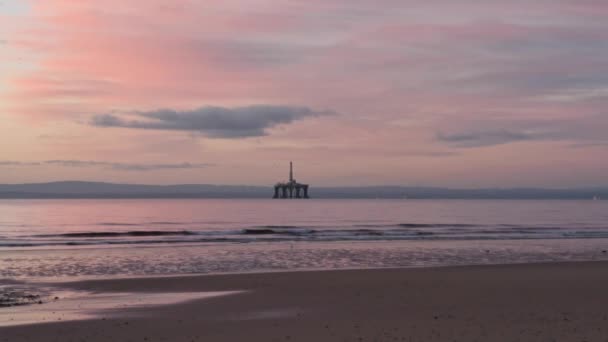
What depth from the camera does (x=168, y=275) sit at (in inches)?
882

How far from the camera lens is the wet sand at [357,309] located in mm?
11922

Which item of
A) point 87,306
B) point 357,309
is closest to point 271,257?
point 87,306

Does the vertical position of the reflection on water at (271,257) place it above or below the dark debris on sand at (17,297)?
below

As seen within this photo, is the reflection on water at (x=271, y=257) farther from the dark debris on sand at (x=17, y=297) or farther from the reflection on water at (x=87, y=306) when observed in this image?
the reflection on water at (x=87, y=306)

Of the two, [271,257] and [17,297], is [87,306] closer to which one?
[17,297]

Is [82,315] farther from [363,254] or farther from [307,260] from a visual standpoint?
[363,254]

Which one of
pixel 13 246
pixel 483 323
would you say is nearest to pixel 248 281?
pixel 483 323

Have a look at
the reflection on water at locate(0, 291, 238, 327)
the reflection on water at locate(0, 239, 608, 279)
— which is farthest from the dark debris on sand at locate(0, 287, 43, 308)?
the reflection on water at locate(0, 239, 608, 279)

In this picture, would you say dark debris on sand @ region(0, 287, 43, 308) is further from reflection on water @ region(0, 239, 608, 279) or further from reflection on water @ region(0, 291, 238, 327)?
reflection on water @ region(0, 239, 608, 279)

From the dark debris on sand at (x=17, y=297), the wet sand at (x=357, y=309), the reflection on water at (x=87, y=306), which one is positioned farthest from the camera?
the dark debris on sand at (x=17, y=297)

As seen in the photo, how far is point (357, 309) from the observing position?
14953 millimetres

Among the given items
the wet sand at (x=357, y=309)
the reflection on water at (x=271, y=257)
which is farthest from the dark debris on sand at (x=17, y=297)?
the reflection on water at (x=271, y=257)

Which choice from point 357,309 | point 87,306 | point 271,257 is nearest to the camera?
point 357,309

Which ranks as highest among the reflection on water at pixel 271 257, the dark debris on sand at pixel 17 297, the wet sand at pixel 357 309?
the wet sand at pixel 357 309
